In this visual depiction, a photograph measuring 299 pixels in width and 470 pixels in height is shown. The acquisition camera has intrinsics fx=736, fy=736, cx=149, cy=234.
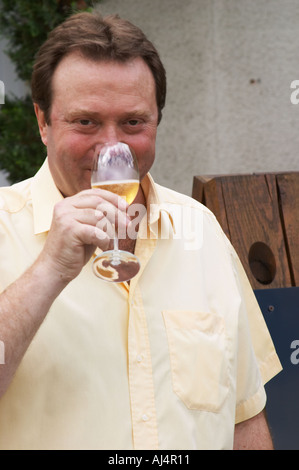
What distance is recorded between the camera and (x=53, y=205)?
6.79 feet

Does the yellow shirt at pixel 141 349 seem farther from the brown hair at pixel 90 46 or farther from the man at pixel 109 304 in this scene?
the brown hair at pixel 90 46

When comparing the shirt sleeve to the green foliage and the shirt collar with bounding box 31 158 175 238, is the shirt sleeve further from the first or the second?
the green foliage

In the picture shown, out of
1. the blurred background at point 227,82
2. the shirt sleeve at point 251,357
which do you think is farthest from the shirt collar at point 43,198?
the blurred background at point 227,82

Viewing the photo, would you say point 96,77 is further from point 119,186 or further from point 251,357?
point 251,357

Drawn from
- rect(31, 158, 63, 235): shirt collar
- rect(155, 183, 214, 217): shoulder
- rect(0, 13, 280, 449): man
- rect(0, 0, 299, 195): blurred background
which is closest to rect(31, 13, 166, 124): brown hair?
rect(0, 13, 280, 449): man

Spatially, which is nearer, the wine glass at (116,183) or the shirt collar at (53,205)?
the wine glass at (116,183)

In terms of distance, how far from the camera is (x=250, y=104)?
462 cm

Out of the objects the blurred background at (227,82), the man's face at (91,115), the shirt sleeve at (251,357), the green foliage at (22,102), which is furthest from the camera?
the green foliage at (22,102)

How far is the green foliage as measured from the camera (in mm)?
4711

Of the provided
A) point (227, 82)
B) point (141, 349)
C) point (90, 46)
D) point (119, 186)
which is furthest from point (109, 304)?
point (227, 82)

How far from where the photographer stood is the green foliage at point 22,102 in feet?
15.5

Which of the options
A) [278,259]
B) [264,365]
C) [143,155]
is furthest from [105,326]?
[278,259]

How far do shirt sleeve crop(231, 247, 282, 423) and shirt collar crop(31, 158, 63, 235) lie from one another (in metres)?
0.63

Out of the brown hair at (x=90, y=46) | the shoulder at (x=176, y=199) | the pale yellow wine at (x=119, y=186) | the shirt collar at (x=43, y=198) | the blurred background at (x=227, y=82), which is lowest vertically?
the pale yellow wine at (x=119, y=186)
